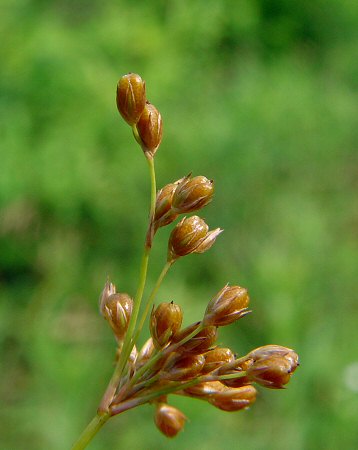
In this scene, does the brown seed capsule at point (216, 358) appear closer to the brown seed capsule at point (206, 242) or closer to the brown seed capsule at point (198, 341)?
the brown seed capsule at point (198, 341)

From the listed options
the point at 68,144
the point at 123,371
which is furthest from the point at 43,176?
the point at 123,371

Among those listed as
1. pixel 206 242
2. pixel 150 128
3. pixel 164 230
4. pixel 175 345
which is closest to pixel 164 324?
pixel 175 345

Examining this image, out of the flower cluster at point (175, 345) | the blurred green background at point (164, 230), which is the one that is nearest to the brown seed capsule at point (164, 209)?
the flower cluster at point (175, 345)

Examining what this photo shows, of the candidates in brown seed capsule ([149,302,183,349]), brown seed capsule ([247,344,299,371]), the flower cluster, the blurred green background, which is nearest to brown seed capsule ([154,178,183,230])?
the flower cluster

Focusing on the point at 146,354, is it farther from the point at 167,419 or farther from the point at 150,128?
the point at 150,128

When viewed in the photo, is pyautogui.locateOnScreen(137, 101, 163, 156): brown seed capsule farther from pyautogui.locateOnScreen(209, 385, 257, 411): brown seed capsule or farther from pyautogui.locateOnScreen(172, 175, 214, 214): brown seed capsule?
pyautogui.locateOnScreen(209, 385, 257, 411): brown seed capsule

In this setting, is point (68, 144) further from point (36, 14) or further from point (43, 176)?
point (36, 14)

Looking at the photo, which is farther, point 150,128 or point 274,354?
point 150,128
